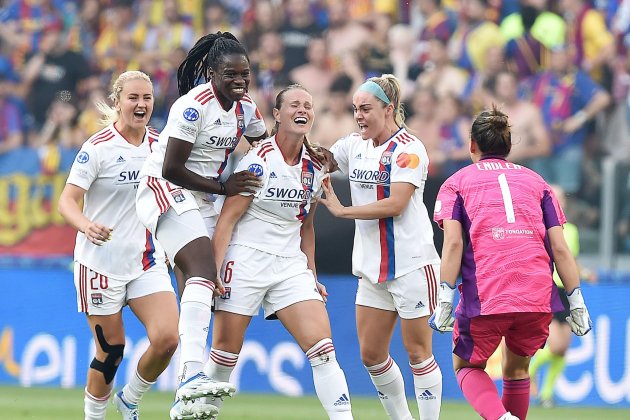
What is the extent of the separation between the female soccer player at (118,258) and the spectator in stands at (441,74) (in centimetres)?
617

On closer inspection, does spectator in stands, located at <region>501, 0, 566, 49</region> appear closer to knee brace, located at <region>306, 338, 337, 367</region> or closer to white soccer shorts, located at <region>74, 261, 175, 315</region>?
white soccer shorts, located at <region>74, 261, 175, 315</region>

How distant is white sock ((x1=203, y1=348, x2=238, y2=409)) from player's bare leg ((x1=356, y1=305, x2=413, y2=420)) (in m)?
1.03

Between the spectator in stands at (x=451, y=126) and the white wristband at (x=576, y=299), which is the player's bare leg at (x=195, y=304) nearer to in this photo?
the white wristband at (x=576, y=299)

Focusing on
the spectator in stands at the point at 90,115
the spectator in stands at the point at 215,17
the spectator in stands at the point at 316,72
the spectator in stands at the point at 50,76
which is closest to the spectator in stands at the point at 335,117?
the spectator in stands at the point at 316,72

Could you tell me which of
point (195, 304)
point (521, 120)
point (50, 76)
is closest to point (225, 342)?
point (195, 304)

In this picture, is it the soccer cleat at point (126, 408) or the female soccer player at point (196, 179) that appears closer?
the female soccer player at point (196, 179)

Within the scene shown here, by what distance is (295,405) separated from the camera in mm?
10844

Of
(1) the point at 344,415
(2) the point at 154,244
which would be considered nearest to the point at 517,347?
(1) the point at 344,415

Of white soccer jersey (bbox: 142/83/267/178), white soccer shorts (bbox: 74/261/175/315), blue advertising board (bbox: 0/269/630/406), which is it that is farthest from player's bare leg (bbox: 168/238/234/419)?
blue advertising board (bbox: 0/269/630/406)

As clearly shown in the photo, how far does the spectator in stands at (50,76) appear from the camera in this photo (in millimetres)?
14891

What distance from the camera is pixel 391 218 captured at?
7887mm

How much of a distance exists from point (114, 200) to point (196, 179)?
1.16m

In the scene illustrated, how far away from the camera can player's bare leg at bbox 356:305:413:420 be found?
7.91m

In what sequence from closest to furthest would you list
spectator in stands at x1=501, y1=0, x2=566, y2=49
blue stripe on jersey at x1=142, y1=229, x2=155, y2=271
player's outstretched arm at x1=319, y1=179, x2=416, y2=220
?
1. player's outstretched arm at x1=319, y1=179, x2=416, y2=220
2. blue stripe on jersey at x1=142, y1=229, x2=155, y2=271
3. spectator in stands at x1=501, y1=0, x2=566, y2=49
